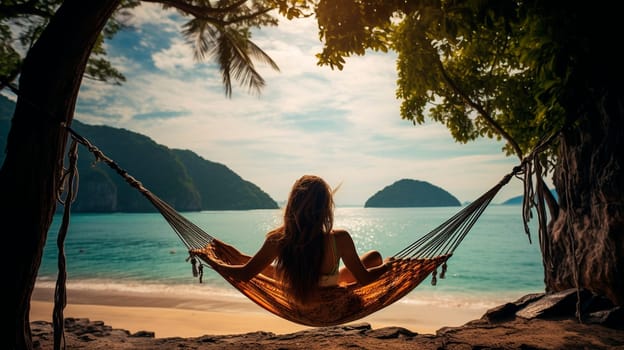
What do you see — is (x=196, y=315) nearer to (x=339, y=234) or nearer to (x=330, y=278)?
(x=330, y=278)

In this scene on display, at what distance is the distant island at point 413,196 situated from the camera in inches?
3410

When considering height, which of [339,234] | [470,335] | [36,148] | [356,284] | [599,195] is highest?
[36,148]

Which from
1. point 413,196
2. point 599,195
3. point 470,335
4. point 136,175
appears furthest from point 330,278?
point 413,196

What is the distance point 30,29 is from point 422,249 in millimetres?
4243

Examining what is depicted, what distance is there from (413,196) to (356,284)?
87.6m

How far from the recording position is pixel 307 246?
5.15 feet

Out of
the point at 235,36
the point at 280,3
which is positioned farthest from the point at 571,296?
the point at 235,36

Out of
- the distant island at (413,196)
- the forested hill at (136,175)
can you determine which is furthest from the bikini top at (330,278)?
the distant island at (413,196)

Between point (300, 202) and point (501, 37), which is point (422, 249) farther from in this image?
point (501, 37)

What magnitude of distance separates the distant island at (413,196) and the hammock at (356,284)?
86802 millimetres

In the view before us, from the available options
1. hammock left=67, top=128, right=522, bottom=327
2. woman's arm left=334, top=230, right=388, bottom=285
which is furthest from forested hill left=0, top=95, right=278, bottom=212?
woman's arm left=334, top=230, right=388, bottom=285

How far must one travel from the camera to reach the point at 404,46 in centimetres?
278

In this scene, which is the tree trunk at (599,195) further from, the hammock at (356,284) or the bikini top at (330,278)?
the bikini top at (330,278)

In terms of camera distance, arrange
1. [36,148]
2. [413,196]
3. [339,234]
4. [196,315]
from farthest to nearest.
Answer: [413,196]
[196,315]
[339,234]
[36,148]
